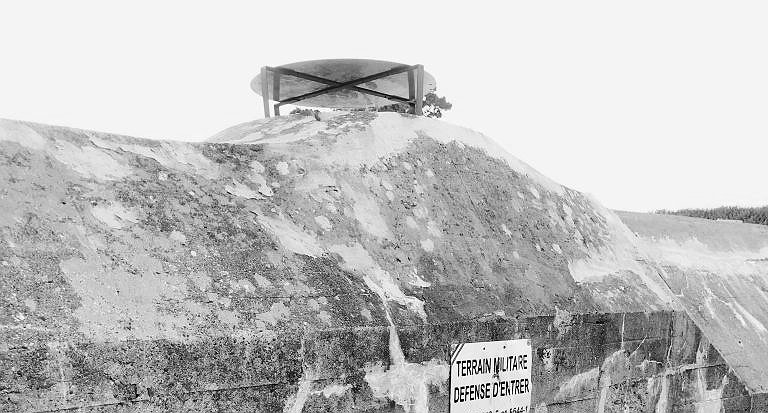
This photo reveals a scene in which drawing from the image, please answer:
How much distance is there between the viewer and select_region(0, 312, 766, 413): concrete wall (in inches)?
97.3

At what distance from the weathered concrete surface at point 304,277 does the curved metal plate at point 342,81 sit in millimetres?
1015

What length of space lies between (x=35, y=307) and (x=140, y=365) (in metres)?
0.39

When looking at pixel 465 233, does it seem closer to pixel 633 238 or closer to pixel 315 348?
pixel 315 348

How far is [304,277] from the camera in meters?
3.34

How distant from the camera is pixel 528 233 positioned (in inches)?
186

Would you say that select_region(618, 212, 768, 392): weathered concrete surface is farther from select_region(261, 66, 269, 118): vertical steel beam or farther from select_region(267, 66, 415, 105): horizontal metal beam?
select_region(261, 66, 269, 118): vertical steel beam

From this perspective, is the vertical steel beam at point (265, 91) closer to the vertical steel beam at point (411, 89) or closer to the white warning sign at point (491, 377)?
the vertical steel beam at point (411, 89)

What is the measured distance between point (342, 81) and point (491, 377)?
9.95 feet

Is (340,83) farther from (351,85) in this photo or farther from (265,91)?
(265,91)

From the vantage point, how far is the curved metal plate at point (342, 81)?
5738 millimetres

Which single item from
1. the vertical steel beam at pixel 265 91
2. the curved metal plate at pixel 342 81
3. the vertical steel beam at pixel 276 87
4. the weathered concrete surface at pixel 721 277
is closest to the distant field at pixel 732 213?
the weathered concrete surface at pixel 721 277

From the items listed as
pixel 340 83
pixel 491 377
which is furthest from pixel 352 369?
pixel 340 83

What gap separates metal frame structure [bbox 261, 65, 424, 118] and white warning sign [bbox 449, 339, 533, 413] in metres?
2.03

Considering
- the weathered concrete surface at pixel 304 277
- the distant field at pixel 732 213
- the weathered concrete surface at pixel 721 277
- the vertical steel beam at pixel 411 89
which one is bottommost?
the distant field at pixel 732 213
